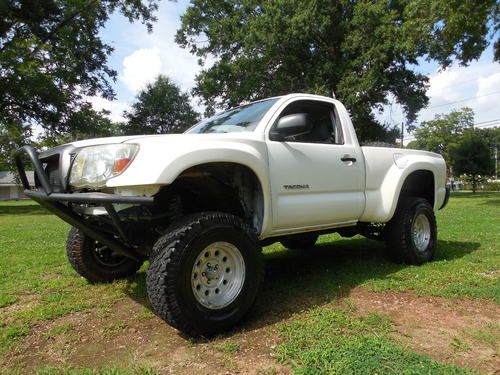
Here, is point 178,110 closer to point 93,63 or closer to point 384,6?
point 93,63

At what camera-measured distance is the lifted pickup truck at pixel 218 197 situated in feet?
9.90

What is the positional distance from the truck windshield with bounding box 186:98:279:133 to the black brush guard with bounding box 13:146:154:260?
4.76 ft

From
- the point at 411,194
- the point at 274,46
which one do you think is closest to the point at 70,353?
the point at 411,194

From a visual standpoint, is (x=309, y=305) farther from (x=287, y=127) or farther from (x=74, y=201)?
(x=74, y=201)

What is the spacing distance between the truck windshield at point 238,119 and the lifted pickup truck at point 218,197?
0.8 inches

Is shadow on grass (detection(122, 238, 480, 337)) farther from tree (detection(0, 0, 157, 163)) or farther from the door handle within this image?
tree (detection(0, 0, 157, 163))

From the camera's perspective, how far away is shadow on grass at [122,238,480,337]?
12.3ft

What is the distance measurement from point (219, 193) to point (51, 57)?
22.5 m

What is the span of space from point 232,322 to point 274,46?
21613 millimetres

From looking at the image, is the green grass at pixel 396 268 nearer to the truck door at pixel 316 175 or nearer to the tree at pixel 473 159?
the truck door at pixel 316 175

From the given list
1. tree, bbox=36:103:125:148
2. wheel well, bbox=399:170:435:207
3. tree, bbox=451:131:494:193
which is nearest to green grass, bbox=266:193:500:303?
wheel well, bbox=399:170:435:207

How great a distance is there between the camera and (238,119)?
4.36m

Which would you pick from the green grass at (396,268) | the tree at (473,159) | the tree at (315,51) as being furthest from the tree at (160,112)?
the green grass at (396,268)

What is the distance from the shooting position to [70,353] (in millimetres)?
2998
